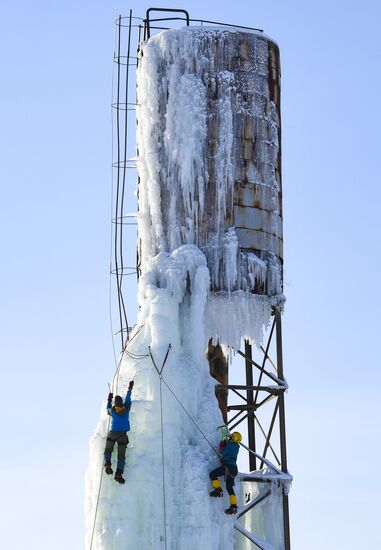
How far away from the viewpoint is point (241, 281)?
47469 millimetres

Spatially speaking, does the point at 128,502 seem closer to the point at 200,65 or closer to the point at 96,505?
the point at 96,505

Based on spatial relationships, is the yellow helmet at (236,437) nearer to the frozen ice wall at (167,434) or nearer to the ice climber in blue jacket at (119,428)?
the frozen ice wall at (167,434)

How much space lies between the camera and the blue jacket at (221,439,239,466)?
4509 cm

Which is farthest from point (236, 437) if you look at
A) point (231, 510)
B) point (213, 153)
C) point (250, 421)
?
point (213, 153)

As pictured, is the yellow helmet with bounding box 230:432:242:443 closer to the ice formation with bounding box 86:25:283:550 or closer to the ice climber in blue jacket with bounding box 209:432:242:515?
the ice climber in blue jacket with bounding box 209:432:242:515

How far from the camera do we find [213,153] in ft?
157

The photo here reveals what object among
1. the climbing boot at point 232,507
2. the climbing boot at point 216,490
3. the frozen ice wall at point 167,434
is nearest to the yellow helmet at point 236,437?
the frozen ice wall at point 167,434

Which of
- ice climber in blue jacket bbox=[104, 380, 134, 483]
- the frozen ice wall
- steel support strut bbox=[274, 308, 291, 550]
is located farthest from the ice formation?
steel support strut bbox=[274, 308, 291, 550]

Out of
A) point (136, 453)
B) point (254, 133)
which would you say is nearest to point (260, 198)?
point (254, 133)

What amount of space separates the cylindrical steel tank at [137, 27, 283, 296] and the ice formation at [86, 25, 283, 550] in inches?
1.3

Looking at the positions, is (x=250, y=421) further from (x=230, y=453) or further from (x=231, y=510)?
A: (x=231, y=510)

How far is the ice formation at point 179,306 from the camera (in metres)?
44.6

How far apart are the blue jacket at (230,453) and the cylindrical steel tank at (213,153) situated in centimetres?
407

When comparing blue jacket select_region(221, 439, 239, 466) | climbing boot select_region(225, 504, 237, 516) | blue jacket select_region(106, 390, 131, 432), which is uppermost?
blue jacket select_region(106, 390, 131, 432)
